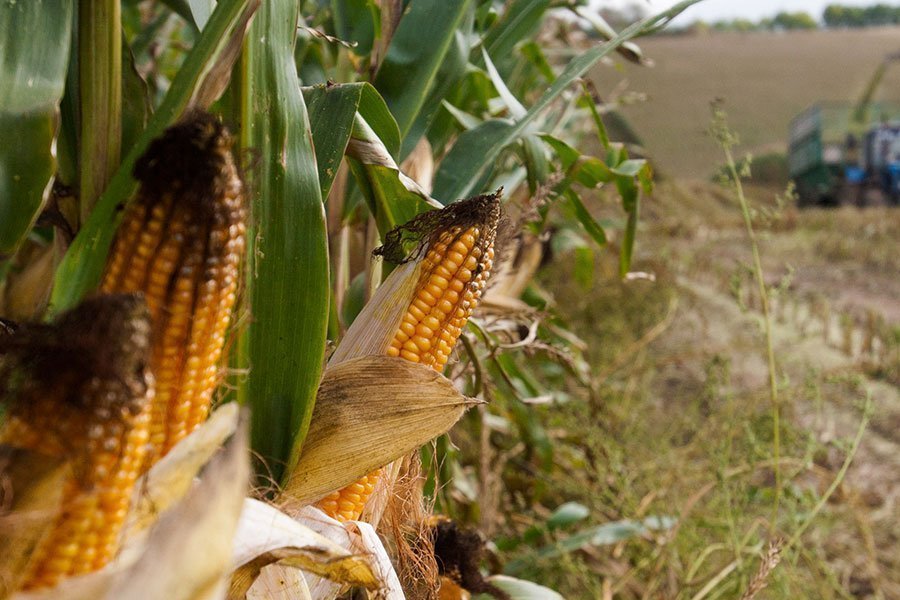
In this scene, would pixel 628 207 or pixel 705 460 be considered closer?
pixel 628 207

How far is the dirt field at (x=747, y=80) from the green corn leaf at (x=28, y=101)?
15.9 meters

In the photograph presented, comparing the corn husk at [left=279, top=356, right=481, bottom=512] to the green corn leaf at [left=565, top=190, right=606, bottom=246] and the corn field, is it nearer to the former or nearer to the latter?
the corn field

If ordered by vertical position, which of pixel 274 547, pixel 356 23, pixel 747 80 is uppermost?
pixel 356 23

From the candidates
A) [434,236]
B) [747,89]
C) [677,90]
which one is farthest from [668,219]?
[747,89]

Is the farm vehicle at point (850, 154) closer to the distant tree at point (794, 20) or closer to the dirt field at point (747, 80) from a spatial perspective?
the dirt field at point (747, 80)

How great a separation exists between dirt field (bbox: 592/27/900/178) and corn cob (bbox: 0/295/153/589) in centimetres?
1609

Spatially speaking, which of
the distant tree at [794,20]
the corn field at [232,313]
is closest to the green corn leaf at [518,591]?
the corn field at [232,313]

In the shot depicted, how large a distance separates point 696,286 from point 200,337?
5.55 meters

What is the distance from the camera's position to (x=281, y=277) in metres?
0.66

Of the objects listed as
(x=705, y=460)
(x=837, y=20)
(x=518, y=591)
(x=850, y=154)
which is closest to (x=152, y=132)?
(x=518, y=591)

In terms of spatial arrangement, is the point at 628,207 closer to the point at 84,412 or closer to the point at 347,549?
the point at 347,549

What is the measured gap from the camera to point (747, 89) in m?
19.1

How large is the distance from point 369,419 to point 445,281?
13cm

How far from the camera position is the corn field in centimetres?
39
